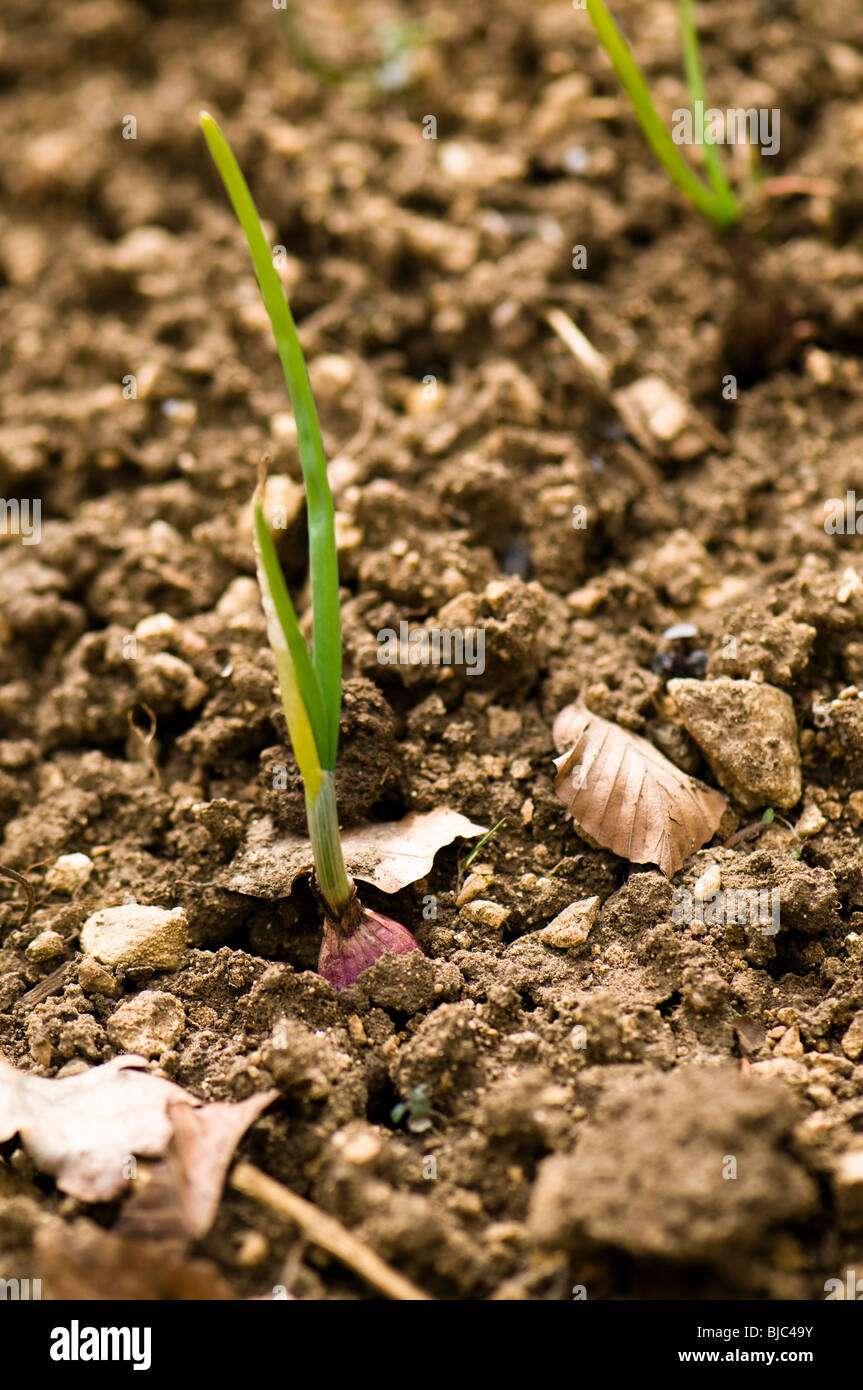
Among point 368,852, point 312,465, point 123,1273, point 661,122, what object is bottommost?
point 123,1273

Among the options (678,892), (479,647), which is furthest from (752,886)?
(479,647)

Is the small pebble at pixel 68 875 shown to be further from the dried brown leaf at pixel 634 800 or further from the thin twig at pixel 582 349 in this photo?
the thin twig at pixel 582 349

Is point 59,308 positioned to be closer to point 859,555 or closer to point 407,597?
point 407,597

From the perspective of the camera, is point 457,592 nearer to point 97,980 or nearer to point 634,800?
point 634,800

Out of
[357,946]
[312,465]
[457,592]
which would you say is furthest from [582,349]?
[357,946]

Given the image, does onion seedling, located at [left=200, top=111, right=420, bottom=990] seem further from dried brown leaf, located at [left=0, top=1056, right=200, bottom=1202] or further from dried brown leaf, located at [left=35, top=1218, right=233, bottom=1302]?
dried brown leaf, located at [left=35, top=1218, right=233, bottom=1302]

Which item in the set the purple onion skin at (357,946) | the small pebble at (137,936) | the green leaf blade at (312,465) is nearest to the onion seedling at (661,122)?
the green leaf blade at (312,465)
